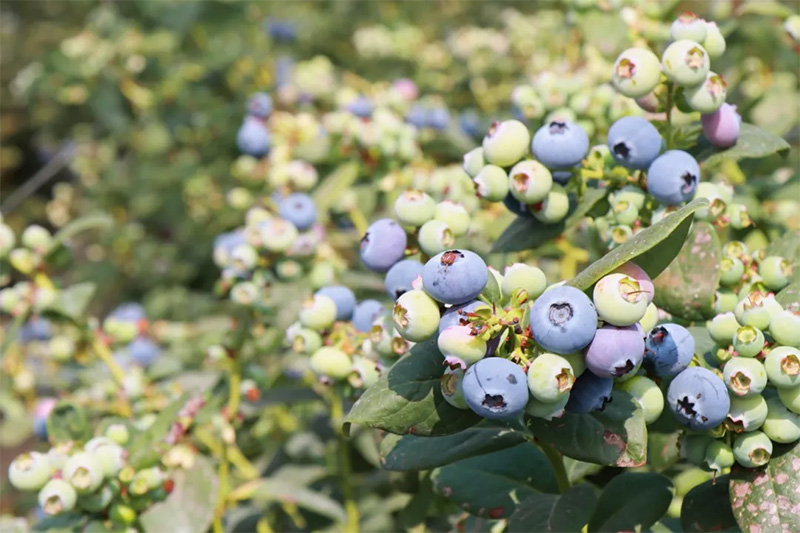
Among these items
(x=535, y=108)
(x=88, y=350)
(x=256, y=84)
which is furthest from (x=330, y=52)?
(x=535, y=108)

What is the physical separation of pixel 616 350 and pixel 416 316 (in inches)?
8.7

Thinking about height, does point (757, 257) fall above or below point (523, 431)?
above

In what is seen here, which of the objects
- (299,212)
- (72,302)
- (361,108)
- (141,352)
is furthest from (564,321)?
(141,352)

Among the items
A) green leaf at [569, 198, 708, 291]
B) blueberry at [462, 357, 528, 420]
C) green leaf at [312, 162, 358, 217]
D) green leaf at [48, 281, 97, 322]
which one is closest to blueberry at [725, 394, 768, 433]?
green leaf at [569, 198, 708, 291]

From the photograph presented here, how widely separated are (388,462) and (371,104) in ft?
4.66

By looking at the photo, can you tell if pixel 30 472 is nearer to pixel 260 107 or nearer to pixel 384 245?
pixel 384 245

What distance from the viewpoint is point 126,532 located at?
1.48 metres

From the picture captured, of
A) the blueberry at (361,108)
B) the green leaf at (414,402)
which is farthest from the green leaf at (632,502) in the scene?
the blueberry at (361,108)

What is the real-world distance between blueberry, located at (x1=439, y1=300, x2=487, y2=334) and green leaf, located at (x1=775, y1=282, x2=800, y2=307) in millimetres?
464

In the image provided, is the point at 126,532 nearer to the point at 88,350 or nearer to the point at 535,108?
the point at 88,350

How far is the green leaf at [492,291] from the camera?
1.00 meters

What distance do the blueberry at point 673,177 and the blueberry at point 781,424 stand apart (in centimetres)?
31

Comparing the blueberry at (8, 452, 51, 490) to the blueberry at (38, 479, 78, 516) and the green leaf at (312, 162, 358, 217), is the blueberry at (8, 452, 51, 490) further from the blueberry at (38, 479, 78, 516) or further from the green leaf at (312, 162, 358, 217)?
the green leaf at (312, 162, 358, 217)

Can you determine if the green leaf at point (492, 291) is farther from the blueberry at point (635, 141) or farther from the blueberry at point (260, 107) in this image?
the blueberry at point (260, 107)
